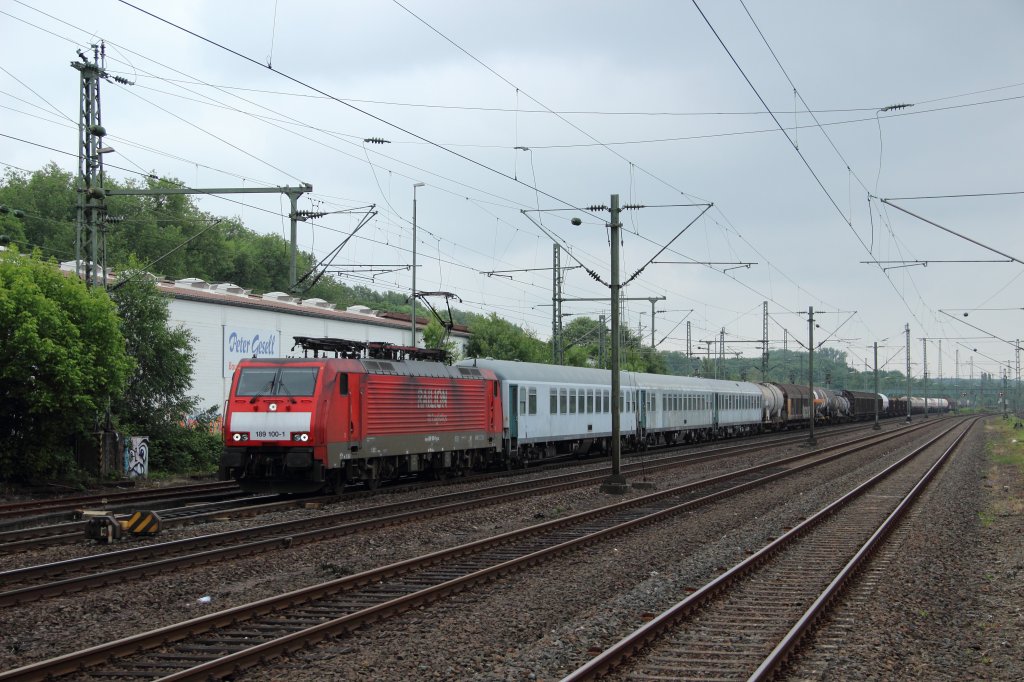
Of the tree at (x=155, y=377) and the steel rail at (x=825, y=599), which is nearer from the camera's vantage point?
the steel rail at (x=825, y=599)

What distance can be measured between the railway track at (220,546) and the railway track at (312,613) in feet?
8.26

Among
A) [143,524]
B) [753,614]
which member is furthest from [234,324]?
[753,614]

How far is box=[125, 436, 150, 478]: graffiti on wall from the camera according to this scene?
88.2ft

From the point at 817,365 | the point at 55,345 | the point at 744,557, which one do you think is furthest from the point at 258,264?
the point at 817,365

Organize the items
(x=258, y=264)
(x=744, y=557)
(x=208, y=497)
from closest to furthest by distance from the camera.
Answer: (x=744, y=557) → (x=208, y=497) → (x=258, y=264)

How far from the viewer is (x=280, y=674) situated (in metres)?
8.30

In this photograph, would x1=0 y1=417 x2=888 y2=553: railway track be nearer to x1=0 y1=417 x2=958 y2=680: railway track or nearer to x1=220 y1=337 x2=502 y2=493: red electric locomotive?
x1=220 y1=337 x2=502 y2=493: red electric locomotive

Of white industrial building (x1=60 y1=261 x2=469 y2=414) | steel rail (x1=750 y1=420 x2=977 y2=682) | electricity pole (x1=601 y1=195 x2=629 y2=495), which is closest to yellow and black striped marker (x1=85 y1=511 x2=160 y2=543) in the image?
steel rail (x1=750 y1=420 x2=977 y2=682)

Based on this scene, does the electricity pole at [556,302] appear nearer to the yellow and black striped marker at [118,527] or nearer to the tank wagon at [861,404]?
the yellow and black striped marker at [118,527]

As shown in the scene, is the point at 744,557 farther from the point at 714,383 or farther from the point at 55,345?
the point at 714,383

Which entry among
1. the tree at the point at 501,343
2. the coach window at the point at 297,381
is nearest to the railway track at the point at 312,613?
the coach window at the point at 297,381

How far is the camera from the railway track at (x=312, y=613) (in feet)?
27.1

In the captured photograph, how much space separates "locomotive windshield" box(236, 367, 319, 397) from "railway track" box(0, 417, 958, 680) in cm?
616

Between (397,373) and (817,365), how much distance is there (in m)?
154
